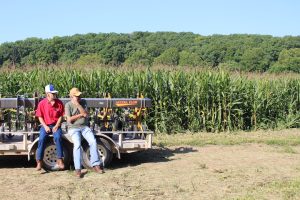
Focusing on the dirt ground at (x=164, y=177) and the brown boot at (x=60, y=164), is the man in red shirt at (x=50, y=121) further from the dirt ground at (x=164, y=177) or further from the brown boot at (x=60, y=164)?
the dirt ground at (x=164, y=177)

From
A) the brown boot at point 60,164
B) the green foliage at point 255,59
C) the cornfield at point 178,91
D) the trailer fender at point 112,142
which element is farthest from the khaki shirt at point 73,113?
the green foliage at point 255,59

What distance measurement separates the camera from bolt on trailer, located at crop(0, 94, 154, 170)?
904cm

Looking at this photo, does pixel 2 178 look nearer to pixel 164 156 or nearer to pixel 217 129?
pixel 164 156

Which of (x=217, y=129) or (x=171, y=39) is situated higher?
(x=171, y=39)

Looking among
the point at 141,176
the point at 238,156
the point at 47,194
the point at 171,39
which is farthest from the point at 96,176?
the point at 171,39

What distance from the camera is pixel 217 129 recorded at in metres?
15.1

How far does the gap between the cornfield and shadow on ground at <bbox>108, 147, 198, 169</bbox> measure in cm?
305

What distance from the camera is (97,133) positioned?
9.21 m

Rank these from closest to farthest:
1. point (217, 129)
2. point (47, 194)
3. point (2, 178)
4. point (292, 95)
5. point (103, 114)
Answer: point (47, 194) < point (2, 178) < point (103, 114) < point (217, 129) < point (292, 95)

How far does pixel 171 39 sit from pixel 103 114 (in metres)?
33.9

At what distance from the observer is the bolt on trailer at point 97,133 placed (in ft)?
29.7

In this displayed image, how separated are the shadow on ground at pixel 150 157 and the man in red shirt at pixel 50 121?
48.9 inches

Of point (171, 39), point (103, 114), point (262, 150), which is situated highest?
point (171, 39)

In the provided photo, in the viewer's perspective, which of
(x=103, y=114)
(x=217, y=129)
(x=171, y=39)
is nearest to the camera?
(x=103, y=114)
